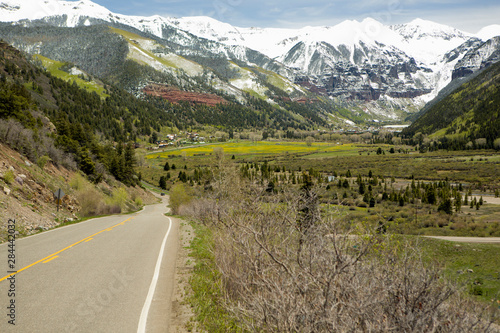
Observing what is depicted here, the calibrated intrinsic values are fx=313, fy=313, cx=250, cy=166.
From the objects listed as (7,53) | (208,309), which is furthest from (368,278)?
(7,53)

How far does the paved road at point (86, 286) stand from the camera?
5.99 m

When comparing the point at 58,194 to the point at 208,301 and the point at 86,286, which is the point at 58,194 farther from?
the point at 208,301

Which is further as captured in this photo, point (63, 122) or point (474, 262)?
point (63, 122)

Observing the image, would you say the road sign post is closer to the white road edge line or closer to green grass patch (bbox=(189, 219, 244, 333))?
the white road edge line

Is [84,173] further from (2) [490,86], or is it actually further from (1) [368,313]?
(2) [490,86]

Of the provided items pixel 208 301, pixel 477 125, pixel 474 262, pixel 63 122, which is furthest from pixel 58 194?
pixel 477 125

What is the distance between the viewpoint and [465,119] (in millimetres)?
187500

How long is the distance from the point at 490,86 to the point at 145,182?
213m

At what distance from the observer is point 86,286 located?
7.77 m

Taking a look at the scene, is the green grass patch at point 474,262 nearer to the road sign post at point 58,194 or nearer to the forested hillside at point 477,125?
the road sign post at point 58,194

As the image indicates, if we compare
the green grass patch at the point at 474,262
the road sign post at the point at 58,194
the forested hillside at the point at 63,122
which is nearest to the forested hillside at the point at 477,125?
the green grass patch at the point at 474,262

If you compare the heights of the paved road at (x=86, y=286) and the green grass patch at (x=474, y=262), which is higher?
the paved road at (x=86, y=286)

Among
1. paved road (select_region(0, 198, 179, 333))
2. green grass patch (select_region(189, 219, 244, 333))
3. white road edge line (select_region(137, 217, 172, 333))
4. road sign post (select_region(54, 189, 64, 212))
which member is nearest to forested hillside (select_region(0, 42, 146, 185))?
road sign post (select_region(54, 189, 64, 212))

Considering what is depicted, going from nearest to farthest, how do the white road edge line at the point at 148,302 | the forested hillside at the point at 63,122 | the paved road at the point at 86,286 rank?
the paved road at the point at 86,286 → the white road edge line at the point at 148,302 → the forested hillside at the point at 63,122
